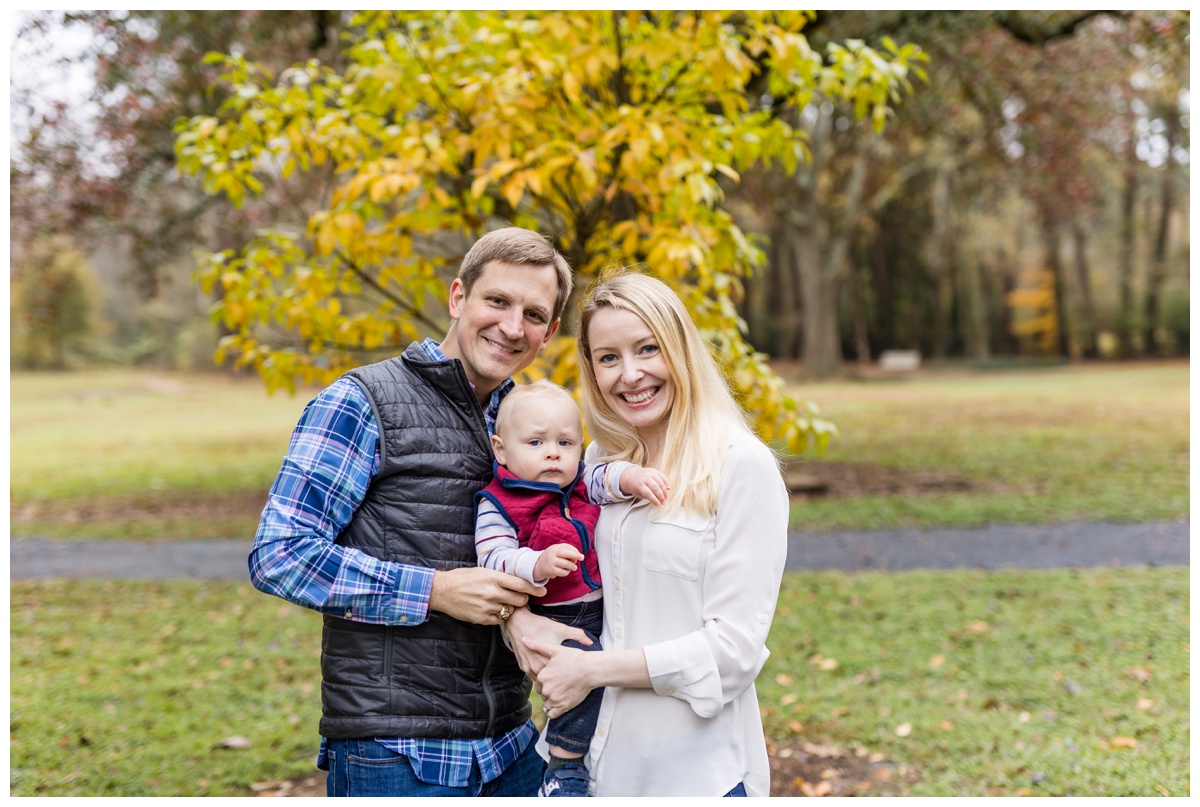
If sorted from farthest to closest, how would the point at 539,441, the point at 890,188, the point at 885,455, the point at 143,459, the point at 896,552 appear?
the point at 890,188
the point at 143,459
the point at 885,455
the point at 896,552
the point at 539,441

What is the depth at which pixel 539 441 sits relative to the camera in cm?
220

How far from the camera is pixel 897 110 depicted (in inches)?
461

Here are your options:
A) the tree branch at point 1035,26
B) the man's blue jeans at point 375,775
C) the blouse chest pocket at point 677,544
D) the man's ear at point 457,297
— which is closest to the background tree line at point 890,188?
the tree branch at point 1035,26

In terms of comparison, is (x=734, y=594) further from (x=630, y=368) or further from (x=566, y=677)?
(x=630, y=368)

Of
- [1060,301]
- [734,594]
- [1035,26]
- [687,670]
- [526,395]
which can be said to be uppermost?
[1035,26]

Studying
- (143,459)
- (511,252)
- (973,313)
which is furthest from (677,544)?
(973,313)

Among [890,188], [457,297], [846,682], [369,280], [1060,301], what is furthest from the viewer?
[1060,301]

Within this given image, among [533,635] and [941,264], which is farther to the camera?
[941,264]

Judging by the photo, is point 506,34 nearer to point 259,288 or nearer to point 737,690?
point 259,288

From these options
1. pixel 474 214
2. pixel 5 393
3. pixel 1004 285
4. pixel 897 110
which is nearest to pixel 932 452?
pixel 897 110

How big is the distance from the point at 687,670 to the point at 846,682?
4130 mm

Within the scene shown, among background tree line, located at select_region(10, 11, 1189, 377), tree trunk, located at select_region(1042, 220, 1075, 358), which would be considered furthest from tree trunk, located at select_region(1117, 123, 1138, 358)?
tree trunk, located at select_region(1042, 220, 1075, 358)

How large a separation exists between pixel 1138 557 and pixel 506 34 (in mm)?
7367

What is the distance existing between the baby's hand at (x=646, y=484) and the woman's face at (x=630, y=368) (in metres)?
0.14
